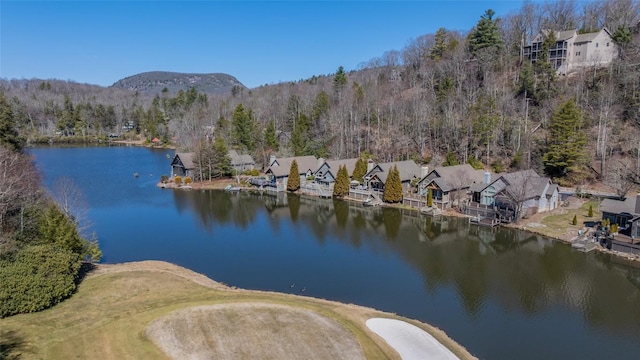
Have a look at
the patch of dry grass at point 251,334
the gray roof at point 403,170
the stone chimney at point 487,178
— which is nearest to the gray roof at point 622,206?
the stone chimney at point 487,178

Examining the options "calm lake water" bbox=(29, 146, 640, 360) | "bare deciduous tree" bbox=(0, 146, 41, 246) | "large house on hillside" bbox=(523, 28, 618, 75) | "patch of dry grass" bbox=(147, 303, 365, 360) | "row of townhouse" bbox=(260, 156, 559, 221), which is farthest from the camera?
"large house on hillside" bbox=(523, 28, 618, 75)

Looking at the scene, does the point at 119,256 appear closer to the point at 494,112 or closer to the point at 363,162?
the point at 363,162

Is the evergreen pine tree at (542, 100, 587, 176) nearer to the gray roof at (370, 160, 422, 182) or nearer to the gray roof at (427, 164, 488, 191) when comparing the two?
the gray roof at (427, 164, 488, 191)

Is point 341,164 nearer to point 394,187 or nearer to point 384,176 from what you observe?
point 384,176

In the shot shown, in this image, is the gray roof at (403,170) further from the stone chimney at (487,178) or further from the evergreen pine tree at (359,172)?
the stone chimney at (487,178)

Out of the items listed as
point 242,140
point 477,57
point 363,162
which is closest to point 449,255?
point 363,162

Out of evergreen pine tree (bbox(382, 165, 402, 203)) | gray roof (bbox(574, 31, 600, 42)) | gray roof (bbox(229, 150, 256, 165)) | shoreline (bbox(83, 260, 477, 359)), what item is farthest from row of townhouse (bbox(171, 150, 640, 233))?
gray roof (bbox(574, 31, 600, 42))

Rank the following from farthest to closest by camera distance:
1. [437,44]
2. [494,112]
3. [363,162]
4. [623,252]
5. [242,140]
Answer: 1. [437,44]
2. [242,140]
3. [494,112]
4. [363,162]
5. [623,252]
